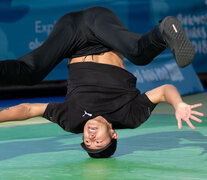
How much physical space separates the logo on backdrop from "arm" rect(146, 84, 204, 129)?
495cm

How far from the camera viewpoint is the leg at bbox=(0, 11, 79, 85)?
16.4 feet

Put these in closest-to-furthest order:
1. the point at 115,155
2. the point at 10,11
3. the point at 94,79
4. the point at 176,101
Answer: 1. the point at 176,101
2. the point at 94,79
3. the point at 115,155
4. the point at 10,11

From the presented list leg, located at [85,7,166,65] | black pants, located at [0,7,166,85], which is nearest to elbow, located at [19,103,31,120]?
black pants, located at [0,7,166,85]

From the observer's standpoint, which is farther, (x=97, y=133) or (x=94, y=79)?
(x=94, y=79)

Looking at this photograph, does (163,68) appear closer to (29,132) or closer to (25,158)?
(29,132)

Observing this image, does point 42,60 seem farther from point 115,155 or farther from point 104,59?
point 115,155

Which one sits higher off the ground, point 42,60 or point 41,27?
point 42,60

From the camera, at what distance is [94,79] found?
5.55m

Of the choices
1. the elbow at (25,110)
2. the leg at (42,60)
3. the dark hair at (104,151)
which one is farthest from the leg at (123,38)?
the elbow at (25,110)

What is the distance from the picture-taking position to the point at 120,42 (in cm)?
524

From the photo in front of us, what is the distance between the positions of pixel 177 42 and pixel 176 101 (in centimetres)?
55

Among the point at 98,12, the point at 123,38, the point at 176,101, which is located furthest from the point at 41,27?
the point at 176,101

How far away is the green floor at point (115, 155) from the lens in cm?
488

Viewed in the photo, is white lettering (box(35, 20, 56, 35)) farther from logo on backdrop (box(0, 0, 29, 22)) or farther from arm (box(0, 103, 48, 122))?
arm (box(0, 103, 48, 122))
